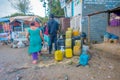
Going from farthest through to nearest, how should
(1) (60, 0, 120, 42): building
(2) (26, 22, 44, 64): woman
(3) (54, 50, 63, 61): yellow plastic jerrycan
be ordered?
(1) (60, 0, 120, 42): building, (2) (26, 22, 44, 64): woman, (3) (54, 50, 63, 61): yellow plastic jerrycan

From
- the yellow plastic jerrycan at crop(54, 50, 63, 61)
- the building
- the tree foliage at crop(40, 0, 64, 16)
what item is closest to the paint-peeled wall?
the building

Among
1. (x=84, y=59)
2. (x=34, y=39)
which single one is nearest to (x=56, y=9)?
(x=34, y=39)

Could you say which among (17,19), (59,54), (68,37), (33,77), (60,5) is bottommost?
(33,77)

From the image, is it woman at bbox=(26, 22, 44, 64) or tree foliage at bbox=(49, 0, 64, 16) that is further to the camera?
tree foliage at bbox=(49, 0, 64, 16)

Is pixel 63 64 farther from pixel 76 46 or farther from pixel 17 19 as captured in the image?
pixel 17 19

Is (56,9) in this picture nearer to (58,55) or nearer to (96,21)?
(96,21)

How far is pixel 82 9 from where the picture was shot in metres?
14.2

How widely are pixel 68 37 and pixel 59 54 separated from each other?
5.90 ft

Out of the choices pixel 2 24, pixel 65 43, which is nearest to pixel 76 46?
pixel 65 43

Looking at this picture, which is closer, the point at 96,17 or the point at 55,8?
the point at 96,17

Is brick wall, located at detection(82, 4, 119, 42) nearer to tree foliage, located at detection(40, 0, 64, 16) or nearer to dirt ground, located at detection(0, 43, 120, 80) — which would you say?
dirt ground, located at detection(0, 43, 120, 80)

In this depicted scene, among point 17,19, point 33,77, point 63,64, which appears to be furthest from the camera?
point 17,19

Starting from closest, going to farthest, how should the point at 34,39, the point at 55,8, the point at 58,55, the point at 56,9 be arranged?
the point at 58,55 → the point at 34,39 → the point at 56,9 → the point at 55,8

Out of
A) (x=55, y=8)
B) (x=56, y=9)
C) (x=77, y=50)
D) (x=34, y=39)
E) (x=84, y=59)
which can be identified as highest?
(x=55, y=8)
